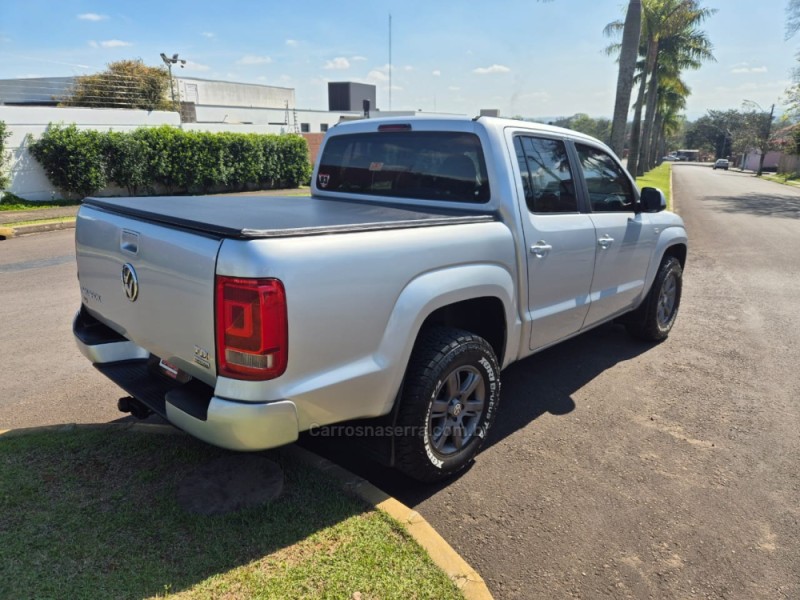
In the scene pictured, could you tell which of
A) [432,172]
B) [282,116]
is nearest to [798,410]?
[432,172]

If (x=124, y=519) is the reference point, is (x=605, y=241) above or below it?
above

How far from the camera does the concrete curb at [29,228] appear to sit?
11.3m

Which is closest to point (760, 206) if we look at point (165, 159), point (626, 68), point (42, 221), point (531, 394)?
point (626, 68)

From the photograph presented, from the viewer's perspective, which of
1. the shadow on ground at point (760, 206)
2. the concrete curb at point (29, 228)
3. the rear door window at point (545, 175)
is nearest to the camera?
the rear door window at point (545, 175)

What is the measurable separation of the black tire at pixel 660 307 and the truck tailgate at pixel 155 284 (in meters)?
4.40

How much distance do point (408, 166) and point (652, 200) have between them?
7.44ft

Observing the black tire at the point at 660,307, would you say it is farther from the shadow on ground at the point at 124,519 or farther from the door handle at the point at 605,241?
the shadow on ground at the point at 124,519

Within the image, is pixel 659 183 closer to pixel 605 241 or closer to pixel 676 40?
pixel 676 40

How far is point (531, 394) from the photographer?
4.42 metres

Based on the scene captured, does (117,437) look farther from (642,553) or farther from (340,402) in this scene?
(642,553)

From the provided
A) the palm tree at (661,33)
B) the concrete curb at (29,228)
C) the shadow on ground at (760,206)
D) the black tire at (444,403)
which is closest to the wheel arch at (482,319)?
the black tire at (444,403)

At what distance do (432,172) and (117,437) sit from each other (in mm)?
2573

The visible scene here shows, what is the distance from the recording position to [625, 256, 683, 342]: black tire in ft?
17.7

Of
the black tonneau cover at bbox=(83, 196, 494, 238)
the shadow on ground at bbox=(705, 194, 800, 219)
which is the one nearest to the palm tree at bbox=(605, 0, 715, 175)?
the shadow on ground at bbox=(705, 194, 800, 219)
